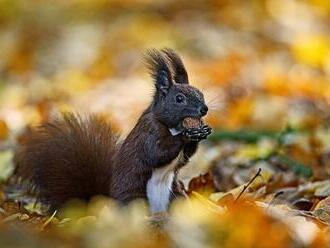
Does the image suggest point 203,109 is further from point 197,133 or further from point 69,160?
point 69,160

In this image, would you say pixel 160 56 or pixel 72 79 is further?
pixel 72 79

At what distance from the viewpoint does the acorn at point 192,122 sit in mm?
4195

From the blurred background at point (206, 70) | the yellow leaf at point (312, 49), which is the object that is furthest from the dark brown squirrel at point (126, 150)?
the yellow leaf at point (312, 49)

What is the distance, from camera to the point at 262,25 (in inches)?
435

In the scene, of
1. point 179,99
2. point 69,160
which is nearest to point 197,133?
point 179,99

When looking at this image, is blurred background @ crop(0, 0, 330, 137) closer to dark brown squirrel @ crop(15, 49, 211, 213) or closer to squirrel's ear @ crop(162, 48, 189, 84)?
dark brown squirrel @ crop(15, 49, 211, 213)

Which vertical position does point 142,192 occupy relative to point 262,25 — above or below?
below

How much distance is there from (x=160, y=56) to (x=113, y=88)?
441cm

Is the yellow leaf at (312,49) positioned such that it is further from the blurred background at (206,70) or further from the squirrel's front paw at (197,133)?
the squirrel's front paw at (197,133)

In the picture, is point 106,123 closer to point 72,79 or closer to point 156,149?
point 156,149

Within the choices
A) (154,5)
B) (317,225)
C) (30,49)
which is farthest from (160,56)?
(154,5)

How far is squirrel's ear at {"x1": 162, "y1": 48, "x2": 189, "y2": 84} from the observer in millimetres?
4379

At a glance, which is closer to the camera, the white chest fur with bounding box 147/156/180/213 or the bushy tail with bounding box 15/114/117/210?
the white chest fur with bounding box 147/156/180/213

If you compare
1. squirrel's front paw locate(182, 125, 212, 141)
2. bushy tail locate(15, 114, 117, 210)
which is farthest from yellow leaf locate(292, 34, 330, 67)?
squirrel's front paw locate(182, 125, 212, 141)
